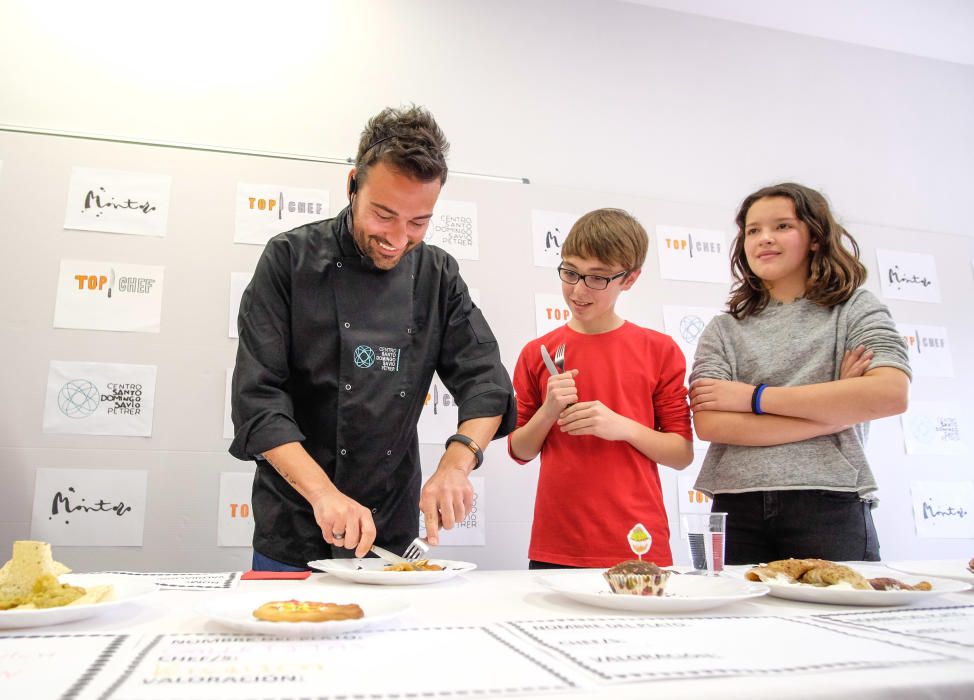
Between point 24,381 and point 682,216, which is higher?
point 682,216

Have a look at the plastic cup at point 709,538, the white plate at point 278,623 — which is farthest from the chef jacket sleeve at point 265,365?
the plastic cup at point 709,538

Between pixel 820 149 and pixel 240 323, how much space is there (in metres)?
2.85

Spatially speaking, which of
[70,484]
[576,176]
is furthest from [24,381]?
[576,176]

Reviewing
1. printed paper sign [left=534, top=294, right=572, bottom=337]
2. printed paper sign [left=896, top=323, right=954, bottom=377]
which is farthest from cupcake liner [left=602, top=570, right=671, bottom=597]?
printed paper sign [left=896, top=323, right=954, bottom=377]

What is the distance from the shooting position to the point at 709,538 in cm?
108

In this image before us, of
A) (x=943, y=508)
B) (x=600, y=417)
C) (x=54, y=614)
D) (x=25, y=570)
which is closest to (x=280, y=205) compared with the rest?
(x=600, y=417)

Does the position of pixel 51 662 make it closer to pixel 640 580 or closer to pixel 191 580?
pixel 191 580

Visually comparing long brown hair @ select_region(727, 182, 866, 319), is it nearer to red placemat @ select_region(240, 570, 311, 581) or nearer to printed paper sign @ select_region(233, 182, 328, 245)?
red placemat @ select_region(240, 570, 311, 581)

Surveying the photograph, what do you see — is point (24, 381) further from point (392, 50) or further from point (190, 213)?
point (392, 50)

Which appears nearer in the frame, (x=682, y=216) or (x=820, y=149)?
(x=682, y=216)

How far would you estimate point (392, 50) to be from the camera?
2725mm

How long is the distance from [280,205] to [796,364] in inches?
67.8

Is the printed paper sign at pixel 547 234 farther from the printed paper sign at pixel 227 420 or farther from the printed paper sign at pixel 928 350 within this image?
the printed paper sign at pixel 928 350

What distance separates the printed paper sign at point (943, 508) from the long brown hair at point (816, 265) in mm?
1694
